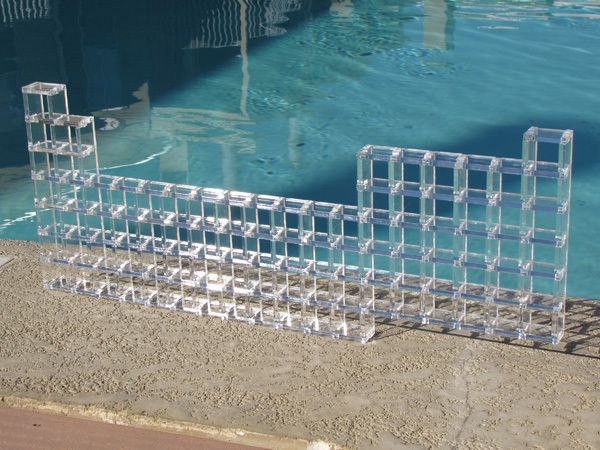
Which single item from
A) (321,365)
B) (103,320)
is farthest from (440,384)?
(103,320)

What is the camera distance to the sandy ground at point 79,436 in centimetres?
602

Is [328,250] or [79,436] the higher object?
[328,250]

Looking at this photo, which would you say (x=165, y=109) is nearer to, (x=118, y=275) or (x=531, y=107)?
(x=531, y=107)

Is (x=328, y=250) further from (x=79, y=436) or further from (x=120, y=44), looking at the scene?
(x=120, y=44)

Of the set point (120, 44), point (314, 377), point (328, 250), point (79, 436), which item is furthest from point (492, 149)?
point (79, 436)

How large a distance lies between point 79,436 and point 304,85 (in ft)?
22.6

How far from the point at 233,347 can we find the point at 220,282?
508 millimetres

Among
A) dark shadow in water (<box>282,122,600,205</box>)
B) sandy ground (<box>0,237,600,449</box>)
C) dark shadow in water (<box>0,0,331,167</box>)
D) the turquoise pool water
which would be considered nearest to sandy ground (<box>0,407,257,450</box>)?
sandy ground (<box>0,237,600,449</box>)

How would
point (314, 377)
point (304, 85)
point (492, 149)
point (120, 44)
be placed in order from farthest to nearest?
point (120, 44) → point (304, 85) → point (492, 149) → point (314, 377)

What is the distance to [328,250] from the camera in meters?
7.31

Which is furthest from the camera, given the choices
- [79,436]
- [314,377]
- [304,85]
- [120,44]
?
[120,44]

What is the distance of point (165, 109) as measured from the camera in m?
11.9

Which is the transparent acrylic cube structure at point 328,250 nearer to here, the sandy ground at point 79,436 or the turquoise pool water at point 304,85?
the sandy ground at point 79,436

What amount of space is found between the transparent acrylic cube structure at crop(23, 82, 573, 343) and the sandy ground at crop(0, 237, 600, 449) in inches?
5.8
